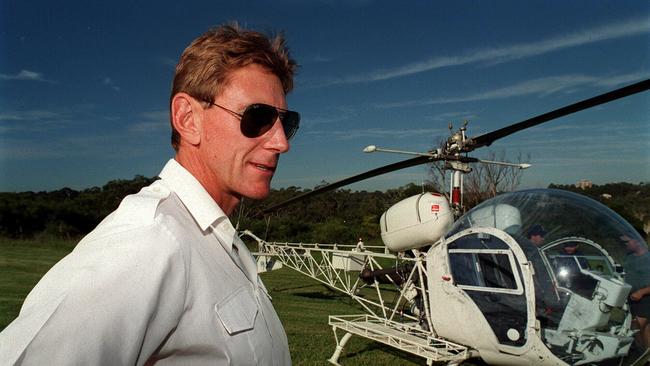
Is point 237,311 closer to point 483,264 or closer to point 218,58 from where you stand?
point 218,58

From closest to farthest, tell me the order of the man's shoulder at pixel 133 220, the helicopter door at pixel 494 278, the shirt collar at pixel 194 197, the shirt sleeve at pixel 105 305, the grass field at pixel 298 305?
1. the shirt sleeve at pixel 105 305
2. the man's shoulder at pixel 133 220
3. the shirt collar at pixel 194 197
4. the helicopter door at pixel 494 278
5. the grass field at pixel 298 305

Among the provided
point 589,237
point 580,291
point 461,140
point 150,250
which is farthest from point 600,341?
point 150,250

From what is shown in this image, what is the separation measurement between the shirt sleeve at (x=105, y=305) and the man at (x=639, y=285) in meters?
3.32

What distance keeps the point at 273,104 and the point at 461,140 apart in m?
4.26

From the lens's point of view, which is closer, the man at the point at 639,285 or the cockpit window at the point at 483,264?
the man at the point at 639,285

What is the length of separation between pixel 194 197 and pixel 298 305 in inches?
422

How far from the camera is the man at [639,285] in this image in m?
3.12

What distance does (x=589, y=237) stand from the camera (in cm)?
335

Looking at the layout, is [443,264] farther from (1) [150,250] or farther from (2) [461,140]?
(1) [150,250]

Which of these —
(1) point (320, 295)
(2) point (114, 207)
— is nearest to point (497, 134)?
(1) point (320, 295)

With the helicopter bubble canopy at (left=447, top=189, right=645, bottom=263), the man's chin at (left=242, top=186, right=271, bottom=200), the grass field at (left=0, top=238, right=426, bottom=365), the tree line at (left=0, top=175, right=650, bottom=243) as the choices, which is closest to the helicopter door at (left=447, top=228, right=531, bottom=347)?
the helicopter bubble canopy at (left=447, top=189, right=645, bottom=263)

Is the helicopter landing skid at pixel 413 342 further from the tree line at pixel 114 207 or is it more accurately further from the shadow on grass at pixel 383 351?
the tree line at pixel 114 207

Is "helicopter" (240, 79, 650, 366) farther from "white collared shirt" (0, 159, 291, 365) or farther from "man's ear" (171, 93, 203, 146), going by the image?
"man's ear" (171, 93, 203, 146)

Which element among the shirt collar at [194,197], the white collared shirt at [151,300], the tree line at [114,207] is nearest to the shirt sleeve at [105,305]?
the white collared shirt at [151,300]
